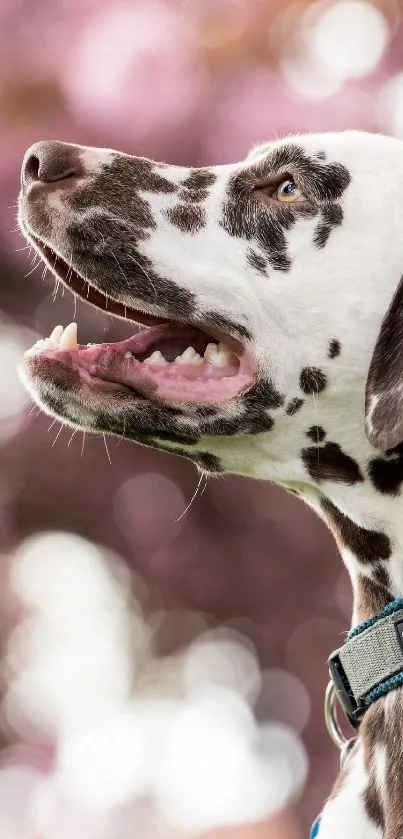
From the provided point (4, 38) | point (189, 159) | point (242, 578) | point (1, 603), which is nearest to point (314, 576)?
point (242, 578)

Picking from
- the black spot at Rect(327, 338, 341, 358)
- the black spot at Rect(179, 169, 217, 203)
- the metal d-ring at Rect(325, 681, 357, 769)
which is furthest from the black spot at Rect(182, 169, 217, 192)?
the metal d-ring at Rect(325, 681, 357, 769)

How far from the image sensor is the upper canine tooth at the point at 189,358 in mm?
3596

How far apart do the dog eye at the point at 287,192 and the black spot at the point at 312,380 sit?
0.47 m

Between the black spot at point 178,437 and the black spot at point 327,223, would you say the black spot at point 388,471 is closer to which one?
the black spot at point 178,437

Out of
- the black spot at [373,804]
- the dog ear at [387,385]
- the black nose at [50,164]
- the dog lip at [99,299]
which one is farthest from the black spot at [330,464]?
the black nose at [50,164]

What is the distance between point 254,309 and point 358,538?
26.6 inches

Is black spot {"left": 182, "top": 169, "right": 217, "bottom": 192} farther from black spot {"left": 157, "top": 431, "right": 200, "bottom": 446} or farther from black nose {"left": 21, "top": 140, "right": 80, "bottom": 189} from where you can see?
black spot {"left": 157, "top": 431, "right": 200, "bottom": 446}

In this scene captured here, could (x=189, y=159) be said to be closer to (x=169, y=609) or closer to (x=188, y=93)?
(x=188, y=93)

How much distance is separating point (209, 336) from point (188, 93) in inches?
204

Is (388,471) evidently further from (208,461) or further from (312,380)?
(208,461)

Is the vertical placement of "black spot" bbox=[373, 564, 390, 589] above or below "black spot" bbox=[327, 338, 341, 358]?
below

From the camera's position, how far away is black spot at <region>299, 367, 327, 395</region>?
3537 millimetres

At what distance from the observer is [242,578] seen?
27.7ft

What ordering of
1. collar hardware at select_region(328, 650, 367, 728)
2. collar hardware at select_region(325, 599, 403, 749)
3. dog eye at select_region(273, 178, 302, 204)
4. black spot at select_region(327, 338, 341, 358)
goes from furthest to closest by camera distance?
dog eye at select_region(273, 178, 302, 204) < black spot at select_region(327, 338, 341, 358) < collar hardware at select_region(328, 650, 367, 728) < collar hardware at select_region(325, 599, 403, 749)
